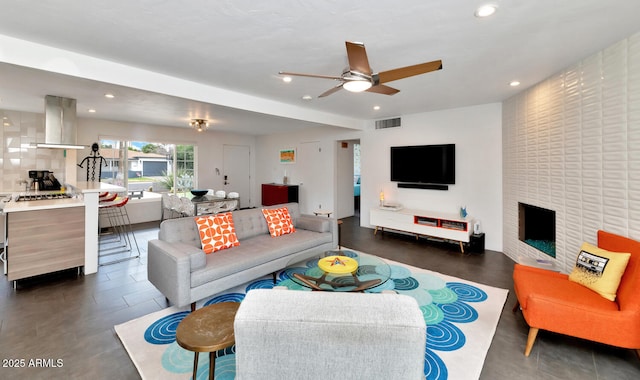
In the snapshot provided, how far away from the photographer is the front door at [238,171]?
8.60 metres

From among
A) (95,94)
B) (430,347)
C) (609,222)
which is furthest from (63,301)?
(609,222)

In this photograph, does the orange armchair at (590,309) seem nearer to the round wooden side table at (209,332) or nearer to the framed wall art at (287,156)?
the round wooden side table at (209,332)

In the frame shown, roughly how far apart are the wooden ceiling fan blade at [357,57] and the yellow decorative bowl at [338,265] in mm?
1792

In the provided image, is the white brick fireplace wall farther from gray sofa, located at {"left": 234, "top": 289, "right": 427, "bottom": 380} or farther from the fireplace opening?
gray sofa, located at {"left": 234, "top": 289, "right": 427, "bottom": 380}

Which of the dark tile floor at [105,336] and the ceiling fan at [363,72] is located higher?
the ceiling fan at [363,72]

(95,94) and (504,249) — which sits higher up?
(95,94)

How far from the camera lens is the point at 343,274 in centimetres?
253

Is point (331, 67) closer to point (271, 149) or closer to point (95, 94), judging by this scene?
point (95, 94)

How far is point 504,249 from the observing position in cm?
461

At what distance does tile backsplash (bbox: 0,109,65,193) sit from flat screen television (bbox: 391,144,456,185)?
7106 millimetres

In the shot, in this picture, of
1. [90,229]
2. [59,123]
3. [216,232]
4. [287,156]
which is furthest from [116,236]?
[287,156]

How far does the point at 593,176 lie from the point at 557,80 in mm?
1303

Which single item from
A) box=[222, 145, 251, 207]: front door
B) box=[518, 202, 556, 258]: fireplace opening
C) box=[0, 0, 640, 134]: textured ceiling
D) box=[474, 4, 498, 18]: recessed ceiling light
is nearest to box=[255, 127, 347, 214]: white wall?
box=[222, 145, 251, 207]: front door

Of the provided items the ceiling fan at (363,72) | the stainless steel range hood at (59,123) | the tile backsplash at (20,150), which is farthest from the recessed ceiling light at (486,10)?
the tile backsplash at (20,150)
